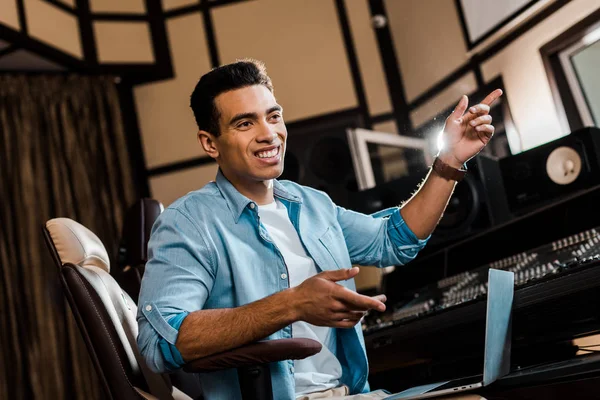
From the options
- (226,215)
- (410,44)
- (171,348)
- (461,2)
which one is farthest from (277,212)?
(410,44)

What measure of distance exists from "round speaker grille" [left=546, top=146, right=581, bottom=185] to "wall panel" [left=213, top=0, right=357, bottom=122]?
2433 millimetres

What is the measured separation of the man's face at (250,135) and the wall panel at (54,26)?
122 inches

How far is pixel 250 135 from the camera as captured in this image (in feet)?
4.94

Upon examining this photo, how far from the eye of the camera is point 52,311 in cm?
410

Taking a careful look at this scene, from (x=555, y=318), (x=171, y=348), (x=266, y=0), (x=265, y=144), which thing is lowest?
(x=555, y=318)

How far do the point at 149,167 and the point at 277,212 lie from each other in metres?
3.42

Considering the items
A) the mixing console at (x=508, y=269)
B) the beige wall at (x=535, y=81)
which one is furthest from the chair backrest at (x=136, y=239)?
the beige wall at (x=535, y=81)

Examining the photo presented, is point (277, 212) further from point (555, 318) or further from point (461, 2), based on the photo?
point (461, 2)

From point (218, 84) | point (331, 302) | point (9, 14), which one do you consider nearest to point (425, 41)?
point (9, 14)

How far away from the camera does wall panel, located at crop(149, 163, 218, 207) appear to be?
15.6 feet

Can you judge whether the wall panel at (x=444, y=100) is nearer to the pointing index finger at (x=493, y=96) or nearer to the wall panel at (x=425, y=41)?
the wall panel at (x=425, y=41)

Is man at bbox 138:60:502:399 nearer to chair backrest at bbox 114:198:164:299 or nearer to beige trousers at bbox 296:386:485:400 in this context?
beige trousers at bbox 296:386:485:400

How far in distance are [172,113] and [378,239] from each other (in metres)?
3.45

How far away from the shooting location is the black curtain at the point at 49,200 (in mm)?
3982
